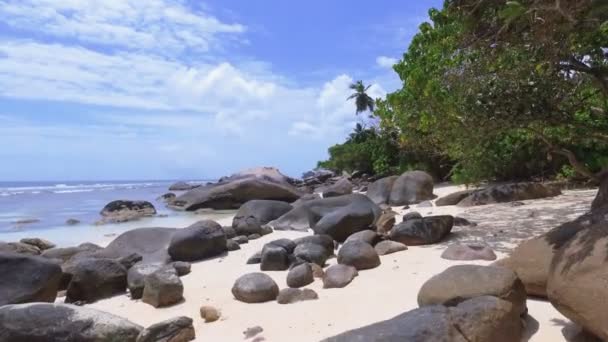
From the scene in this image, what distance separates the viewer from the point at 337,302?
5.02m

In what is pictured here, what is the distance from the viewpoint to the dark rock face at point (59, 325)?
171 inches

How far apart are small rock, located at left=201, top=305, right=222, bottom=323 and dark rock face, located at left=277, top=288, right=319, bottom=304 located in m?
0.64

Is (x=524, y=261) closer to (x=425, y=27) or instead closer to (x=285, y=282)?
(x=285, y=282)

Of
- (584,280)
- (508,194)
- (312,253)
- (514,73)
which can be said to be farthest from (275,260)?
(508,194)

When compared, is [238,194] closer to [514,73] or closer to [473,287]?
[514,73]

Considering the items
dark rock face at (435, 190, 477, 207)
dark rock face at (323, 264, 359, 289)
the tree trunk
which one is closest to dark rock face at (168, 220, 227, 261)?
dark rock face at (323, 264, 359, 289)

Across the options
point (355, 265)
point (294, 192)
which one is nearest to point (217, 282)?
point (355, 265)

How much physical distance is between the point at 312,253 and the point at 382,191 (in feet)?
30.0

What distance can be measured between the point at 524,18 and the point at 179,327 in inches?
203

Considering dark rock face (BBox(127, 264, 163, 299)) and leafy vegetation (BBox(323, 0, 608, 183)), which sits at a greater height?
leafy vegetation (BBox(323, 0, 608, 183))

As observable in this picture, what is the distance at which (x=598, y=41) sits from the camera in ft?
25.8

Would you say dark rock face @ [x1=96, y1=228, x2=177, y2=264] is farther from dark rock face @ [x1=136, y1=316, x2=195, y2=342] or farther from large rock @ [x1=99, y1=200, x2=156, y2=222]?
large rock @ [x1=99, y1=200, x2=156, y2=222]

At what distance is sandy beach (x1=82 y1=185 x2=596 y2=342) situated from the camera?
4.29 metres

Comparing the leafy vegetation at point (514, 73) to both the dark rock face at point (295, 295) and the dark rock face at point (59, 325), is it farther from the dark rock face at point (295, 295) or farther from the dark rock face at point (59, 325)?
the dark rock face at point (59, 325)
